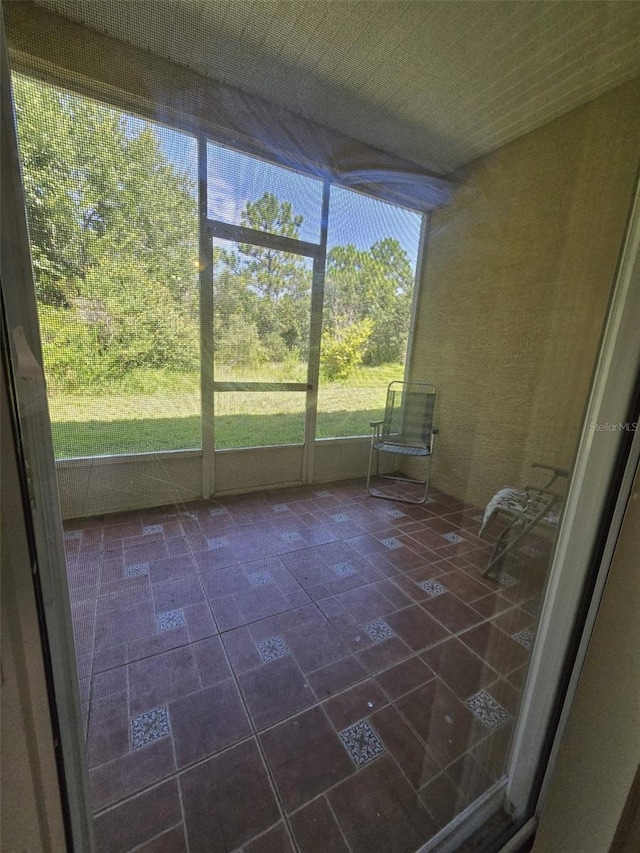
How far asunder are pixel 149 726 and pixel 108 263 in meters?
1.40

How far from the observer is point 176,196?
1513mm

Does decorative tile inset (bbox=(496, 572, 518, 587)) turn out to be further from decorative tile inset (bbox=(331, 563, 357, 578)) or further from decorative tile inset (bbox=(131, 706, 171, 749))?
decorative tile inset (bbox=(131, 706, 171, 749))

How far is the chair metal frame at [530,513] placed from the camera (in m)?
0.76

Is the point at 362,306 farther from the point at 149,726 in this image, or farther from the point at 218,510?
the point at 149,726

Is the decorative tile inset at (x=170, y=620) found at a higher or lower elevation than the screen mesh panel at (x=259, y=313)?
lower

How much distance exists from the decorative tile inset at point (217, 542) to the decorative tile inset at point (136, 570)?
339 millimetres

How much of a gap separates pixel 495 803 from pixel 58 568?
1146 millimetres

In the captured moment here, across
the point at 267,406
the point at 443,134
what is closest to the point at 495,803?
the point at 267,406

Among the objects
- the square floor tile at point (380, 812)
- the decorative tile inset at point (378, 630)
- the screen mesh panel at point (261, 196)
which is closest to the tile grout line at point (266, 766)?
the square floor tile at point (380, 812)

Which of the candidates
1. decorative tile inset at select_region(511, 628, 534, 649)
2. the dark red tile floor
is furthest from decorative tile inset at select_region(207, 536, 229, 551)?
decorative tile inset at select_region(511, 628, 534, 649)

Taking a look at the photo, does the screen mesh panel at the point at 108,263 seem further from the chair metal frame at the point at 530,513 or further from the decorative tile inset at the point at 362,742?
the decorative tile inset at the point at 362,742

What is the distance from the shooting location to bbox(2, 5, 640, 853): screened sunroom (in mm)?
621

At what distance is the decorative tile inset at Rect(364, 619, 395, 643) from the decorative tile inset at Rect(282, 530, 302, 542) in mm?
736

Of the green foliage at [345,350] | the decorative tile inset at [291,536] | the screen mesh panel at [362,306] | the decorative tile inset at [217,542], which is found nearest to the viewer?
the decorative tile inset at [217,542]
